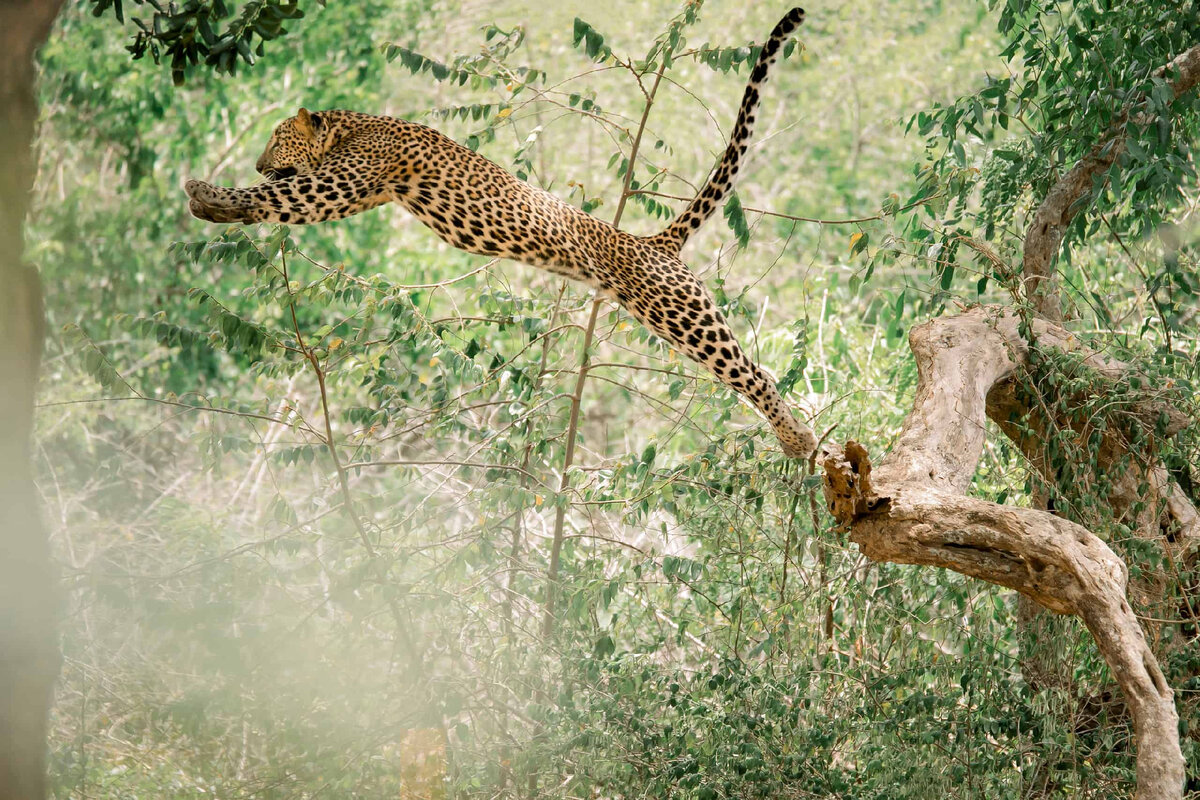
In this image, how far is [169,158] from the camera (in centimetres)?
868

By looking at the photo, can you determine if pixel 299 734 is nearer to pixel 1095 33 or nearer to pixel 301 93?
pixel 1095 33

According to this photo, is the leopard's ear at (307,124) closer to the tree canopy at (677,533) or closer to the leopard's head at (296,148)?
the leopard's head at (296,148)

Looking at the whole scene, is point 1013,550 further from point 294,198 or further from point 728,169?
point 294,198

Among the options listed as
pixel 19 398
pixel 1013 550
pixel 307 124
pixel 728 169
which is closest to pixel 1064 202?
pixel 728 169

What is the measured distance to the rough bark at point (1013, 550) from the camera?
269 centimetres

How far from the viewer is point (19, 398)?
3.30 m

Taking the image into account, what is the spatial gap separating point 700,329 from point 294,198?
1.39 m

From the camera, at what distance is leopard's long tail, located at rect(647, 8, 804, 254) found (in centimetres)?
419

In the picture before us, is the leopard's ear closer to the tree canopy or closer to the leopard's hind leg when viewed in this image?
the tree canopy

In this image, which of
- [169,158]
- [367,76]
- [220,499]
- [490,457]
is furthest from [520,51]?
[490,457]

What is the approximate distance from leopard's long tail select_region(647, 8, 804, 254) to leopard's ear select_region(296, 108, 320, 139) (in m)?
1.21

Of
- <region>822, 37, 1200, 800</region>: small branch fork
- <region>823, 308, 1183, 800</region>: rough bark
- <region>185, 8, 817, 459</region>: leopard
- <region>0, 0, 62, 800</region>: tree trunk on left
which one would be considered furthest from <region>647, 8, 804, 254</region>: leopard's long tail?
<region>0, 0, 62, 800</region>: tree trunk on left

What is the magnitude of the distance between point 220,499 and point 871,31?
741cm

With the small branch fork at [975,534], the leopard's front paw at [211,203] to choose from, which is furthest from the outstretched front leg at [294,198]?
the small branch fork at [975,534]
